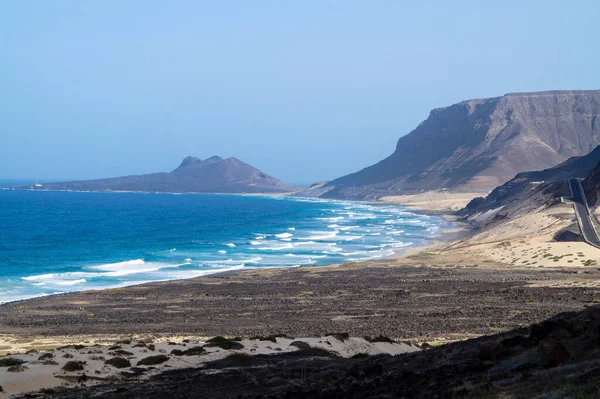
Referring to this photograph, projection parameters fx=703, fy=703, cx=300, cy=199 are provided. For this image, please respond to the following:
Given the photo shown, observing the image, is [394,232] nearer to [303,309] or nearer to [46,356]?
[303,309]

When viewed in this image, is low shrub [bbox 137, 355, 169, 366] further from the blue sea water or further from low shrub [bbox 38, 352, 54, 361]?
the blue sea water

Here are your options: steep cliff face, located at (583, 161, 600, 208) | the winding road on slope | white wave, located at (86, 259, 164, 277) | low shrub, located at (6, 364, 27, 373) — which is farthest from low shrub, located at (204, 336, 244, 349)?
steep cliff face, located at (583, 161, 600, 208)

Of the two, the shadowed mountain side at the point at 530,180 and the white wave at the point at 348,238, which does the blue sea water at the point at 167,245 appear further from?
the shadowed mountain side at the point at 530,180

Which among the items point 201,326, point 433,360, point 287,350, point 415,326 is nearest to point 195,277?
point 201,326

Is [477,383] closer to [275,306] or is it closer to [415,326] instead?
[415,326]

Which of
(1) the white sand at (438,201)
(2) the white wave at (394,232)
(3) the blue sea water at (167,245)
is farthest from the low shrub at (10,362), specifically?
(1) the white sand at (438,201)

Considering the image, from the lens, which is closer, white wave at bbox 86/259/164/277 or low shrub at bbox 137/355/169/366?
low shrub at bbox 137/355/169/366
